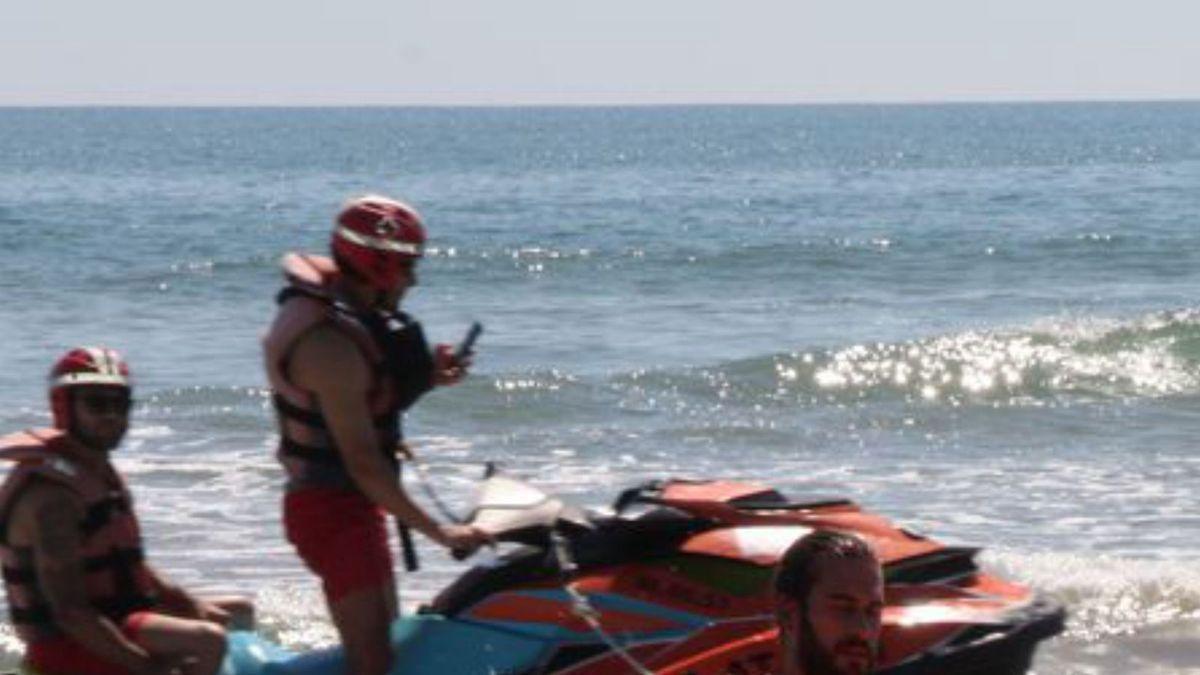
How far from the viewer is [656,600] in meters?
5.73

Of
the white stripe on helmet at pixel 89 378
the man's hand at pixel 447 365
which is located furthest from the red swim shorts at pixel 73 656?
the man's hand at pixel 447 365

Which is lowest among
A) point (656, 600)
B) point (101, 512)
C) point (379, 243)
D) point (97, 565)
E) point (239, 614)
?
point (239, 614)

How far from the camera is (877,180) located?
63844mm

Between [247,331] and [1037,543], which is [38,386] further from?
[1037,543]

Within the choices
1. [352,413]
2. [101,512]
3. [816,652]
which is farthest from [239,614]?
[816,652]

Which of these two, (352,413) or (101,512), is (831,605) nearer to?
(352,413)

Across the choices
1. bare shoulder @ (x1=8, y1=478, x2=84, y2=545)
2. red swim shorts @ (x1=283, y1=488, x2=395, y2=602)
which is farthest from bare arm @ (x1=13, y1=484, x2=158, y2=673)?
red swim shorts @ (x1=283, y1=488, x2=395, y2=602)

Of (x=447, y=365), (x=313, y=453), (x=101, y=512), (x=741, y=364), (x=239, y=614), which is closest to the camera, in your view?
(x=101, y=512)

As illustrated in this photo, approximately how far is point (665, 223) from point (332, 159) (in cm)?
4832

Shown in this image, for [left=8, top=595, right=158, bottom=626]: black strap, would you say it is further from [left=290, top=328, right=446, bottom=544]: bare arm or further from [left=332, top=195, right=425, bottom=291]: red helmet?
[left=332, top=195, right=425, bottom=291]: red helmet

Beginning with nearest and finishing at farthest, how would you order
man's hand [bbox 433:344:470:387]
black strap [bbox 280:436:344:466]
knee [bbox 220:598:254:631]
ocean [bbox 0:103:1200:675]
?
black strap [bbox 280:436:344:466]
man's hand [bbox 433:344:470:387]
knee [bbox 220:598:254:631]
ocean [bbox 0:103:1200:675]

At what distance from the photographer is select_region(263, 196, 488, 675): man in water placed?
18.6ft

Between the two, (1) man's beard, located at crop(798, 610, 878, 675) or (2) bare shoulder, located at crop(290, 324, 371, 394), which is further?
(2) bare shoulder, located at crop(290, 324, 371, 394)

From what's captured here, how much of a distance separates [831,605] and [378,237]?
2.16 m
